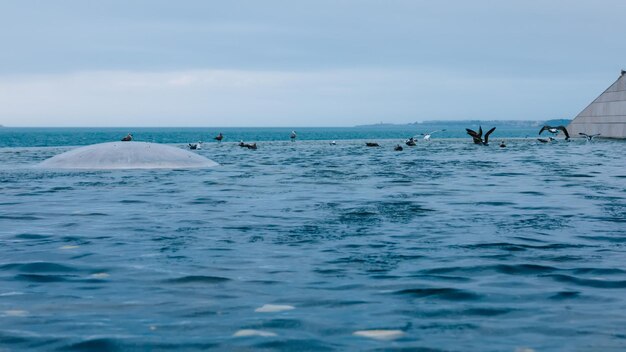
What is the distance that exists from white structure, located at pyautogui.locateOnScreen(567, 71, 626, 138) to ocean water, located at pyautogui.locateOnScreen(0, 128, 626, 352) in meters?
58.6

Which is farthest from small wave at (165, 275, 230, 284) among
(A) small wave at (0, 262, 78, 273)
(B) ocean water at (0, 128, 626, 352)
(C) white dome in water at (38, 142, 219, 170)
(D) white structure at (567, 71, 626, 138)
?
(D) white structure at (567, 71, 626, 138)

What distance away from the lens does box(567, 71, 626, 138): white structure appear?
68.8m

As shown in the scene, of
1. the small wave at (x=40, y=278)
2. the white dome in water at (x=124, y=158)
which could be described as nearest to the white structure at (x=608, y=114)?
the white dome in water at (x=124, y=158)

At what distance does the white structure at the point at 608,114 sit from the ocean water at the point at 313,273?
192ft

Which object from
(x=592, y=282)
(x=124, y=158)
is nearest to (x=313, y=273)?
(x=592, y=282)

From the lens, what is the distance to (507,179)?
2155 cm

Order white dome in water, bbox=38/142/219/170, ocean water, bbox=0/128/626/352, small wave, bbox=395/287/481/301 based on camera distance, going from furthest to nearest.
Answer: white dome in water, bbox=38/142/219/170 → small wave, bbox=395/287/481/301 → ocean water, bbox=0/128/626/352

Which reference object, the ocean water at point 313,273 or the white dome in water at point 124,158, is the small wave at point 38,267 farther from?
the white dome in water at point 124,158

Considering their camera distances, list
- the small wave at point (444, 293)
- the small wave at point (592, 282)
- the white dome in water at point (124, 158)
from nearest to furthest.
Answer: the small wave at point (444, 293), the small wave at point (592, 282), the white dome in water at point (124, 158)

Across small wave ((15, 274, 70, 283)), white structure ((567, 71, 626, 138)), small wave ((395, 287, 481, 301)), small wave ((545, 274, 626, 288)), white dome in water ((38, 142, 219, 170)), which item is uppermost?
white structure ((567, 71, 626, 138))

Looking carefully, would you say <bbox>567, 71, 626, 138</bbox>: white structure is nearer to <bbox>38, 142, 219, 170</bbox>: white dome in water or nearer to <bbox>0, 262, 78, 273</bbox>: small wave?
<bbox>38, 142, 219, 170</bbox>: white dome in water

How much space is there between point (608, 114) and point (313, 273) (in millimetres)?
70464

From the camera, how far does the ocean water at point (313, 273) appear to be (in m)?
5.46

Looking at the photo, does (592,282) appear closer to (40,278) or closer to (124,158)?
(40,278)
